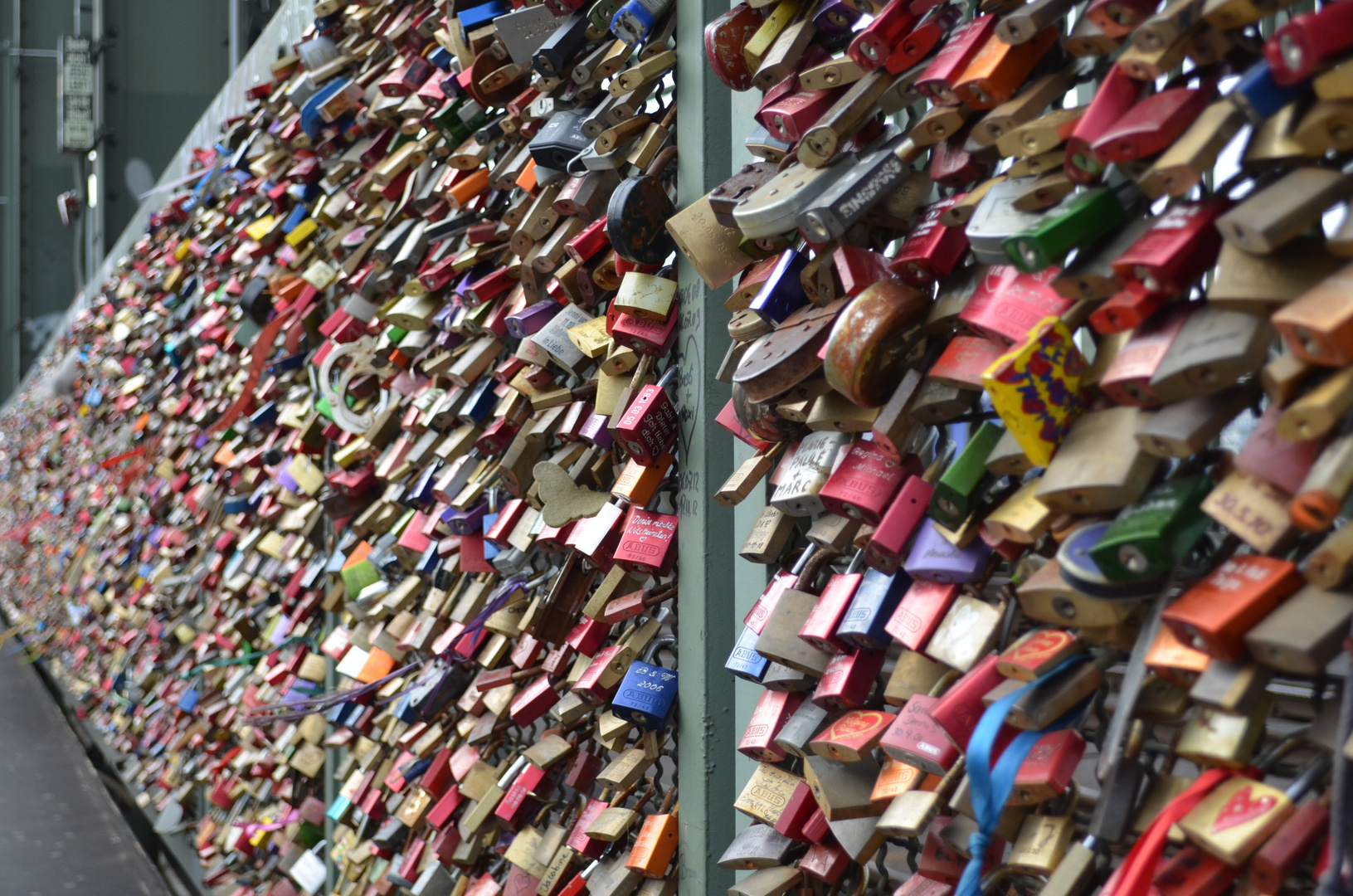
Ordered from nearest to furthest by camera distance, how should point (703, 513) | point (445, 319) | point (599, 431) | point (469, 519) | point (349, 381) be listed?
point (703, 513), point (599, 431), point (469, 519), point (445, 319), point (349, 381)

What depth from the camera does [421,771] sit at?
172cm

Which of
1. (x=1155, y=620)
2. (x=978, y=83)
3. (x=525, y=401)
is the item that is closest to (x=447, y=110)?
(x=525, y=401)

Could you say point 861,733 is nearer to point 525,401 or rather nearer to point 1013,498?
point 1013,498

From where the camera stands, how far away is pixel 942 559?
0.77 m

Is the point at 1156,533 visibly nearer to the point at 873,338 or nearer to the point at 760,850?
the point at 873,338

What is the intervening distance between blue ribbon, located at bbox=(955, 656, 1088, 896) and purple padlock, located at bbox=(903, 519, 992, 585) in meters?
0.09

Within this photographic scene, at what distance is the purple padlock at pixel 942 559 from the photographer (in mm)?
755

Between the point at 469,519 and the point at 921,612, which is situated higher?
the point at 921,612

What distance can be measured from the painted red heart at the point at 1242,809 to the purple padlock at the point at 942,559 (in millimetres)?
220

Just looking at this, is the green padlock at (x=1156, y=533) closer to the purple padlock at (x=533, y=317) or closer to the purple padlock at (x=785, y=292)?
the purple padlock at (x=785, y=292)

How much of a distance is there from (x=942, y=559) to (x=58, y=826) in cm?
398

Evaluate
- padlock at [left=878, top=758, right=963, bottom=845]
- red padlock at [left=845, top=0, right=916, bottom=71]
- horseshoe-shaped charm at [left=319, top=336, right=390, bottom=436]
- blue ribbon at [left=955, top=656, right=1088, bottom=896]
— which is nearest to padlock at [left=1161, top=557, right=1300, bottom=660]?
blue ribbon at [left=955, top=656, right=1088, bottom=896]

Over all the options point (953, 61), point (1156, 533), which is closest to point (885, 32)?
point (953, 61)

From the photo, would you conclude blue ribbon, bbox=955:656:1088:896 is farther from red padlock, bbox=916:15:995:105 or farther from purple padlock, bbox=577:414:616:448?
purple padlock, bbox=577:414:616:448
